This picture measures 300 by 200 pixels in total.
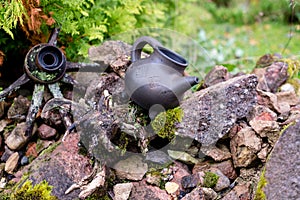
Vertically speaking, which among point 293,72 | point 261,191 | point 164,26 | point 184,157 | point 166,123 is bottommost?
point 184,157

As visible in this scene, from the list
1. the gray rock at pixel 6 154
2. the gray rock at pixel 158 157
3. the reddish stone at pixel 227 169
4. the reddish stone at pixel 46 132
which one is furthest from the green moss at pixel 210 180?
the gray rock at pixel 6 154

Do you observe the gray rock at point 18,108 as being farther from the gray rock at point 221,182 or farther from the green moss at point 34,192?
the gray rock at point 221,182

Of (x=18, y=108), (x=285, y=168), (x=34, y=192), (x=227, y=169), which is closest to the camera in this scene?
(x=285, y=168)

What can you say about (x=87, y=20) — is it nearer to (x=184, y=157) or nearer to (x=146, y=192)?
(x=184, y=157)

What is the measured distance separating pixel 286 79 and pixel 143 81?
4.93 ft

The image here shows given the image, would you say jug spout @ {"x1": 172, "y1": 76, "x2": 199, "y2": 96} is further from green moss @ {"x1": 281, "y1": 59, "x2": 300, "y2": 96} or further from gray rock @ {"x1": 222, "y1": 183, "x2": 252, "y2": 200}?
green moss @ {"x1": 281, "y1": 59, "x2": 300, "y2": 96}

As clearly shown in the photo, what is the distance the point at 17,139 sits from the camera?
297 cm

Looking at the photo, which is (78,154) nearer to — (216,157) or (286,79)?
(216,157)

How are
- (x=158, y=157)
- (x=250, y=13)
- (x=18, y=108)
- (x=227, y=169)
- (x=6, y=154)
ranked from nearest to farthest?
1. (x=227, y=169)
2. (x=158, y=157)
3. (x=6, y=154)
4. (x=18, y=108)
5. (x=250, y=13)

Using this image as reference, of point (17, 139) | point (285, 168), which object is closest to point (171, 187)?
point (285, 168)

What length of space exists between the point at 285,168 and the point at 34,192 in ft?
5.02

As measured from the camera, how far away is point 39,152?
9.67ft

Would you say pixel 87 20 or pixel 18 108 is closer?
pixel 18 108

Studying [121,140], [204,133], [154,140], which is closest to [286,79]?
[204,133]
